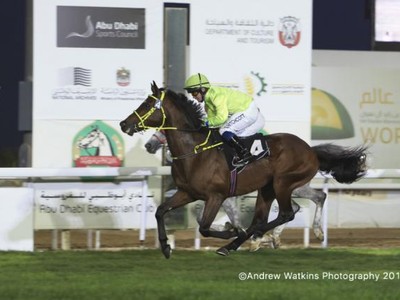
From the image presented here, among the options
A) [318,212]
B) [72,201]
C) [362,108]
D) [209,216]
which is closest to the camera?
[209,216]

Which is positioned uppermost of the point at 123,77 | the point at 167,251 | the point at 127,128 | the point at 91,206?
the point at 123,77

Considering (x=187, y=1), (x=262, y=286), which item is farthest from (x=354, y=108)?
(x=262, y=286)

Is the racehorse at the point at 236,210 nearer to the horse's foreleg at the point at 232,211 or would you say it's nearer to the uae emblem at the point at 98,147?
the horse's foreleg at the point at 232,211

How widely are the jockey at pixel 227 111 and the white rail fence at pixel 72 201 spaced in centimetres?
166

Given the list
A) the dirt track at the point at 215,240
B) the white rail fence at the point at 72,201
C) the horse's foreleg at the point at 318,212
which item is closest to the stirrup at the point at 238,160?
the horse's foreleg at the point at 318,212

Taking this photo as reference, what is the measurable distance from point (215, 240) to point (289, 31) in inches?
114

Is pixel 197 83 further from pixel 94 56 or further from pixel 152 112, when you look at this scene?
pixel 94 56

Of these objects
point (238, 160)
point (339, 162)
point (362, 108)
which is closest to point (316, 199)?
point (339, 162)

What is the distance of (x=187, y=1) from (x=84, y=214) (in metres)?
2.93

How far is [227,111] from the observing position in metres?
8.79

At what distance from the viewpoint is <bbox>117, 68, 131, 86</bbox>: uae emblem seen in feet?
34.7

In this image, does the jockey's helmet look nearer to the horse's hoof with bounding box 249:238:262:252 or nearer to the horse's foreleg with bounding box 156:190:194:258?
the horse's foreleg with bounding box 156:190:194:258

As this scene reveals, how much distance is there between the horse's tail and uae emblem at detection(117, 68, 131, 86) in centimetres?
247

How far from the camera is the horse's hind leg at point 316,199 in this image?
32.9 feet
